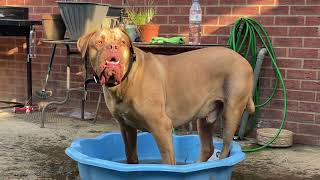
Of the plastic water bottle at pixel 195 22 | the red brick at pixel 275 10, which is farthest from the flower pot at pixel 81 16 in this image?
the red brick at pixel 275 10

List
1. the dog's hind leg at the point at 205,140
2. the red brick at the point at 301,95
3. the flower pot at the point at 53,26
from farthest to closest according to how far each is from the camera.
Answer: the flower pot at the point at 53,26 < the red brick at the point at 301,95 < the dog's hind leg at the point at 205,140

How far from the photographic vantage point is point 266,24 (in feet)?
15.9

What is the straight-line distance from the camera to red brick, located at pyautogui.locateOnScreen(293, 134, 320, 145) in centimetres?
468

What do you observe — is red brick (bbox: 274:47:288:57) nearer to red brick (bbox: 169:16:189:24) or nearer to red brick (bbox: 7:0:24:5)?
red brick (bbox: 169:16:189:24)

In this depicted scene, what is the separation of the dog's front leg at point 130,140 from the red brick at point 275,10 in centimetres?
223

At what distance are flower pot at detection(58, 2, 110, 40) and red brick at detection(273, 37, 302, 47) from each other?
67.5 inches

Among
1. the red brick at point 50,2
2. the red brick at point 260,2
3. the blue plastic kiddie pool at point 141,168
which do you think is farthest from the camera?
the red brick at point 50,2

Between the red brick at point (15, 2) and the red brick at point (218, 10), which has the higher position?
the red brick at point (15, 2)

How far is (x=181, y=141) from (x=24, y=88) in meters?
3.31

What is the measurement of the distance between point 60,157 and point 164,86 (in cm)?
154

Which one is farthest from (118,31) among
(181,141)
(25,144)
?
(25,144)

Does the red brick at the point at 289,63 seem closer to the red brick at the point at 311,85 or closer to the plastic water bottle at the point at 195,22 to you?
the red brick at the point at 311,85

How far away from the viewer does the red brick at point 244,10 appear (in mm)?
4876

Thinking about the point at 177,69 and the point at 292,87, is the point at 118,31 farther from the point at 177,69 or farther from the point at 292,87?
the point at 292,87
